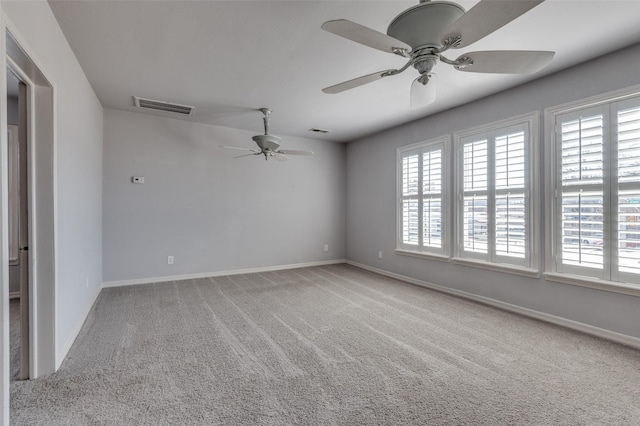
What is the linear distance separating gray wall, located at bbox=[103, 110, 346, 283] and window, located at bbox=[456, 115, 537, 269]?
2927 millimetres

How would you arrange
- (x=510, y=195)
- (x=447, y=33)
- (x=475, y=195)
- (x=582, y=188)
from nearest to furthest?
(x=447, y=33) → (x=582, y=188) → (x=510, y=195) → (x=475, y=195)

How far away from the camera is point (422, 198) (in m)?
4.79

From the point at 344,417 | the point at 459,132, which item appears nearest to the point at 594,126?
the point at 459,132

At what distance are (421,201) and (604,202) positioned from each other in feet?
7.36

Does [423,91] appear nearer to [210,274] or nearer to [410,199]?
[410,199]

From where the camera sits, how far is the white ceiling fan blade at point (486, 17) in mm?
1216

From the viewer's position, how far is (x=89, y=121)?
3555mm

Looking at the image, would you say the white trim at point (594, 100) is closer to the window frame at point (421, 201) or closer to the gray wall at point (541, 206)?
the gray wall at point (541, 206)

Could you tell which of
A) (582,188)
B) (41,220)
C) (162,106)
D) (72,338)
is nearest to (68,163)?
(41,220)

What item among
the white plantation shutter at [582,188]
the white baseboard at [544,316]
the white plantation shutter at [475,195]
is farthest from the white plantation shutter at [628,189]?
the white plantation shutter at [475,195]

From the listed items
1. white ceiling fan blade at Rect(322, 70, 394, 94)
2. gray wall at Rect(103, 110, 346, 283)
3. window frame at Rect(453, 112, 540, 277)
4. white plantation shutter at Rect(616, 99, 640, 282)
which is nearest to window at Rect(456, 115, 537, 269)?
window frame at Rect(453, 112, 540, 277)

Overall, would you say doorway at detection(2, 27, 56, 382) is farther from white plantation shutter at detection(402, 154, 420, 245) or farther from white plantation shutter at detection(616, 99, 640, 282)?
white plantation shutter at detection(616, 99, 640, 282)

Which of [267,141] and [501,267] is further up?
[267,141]

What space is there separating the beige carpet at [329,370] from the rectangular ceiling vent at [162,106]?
2.68m
